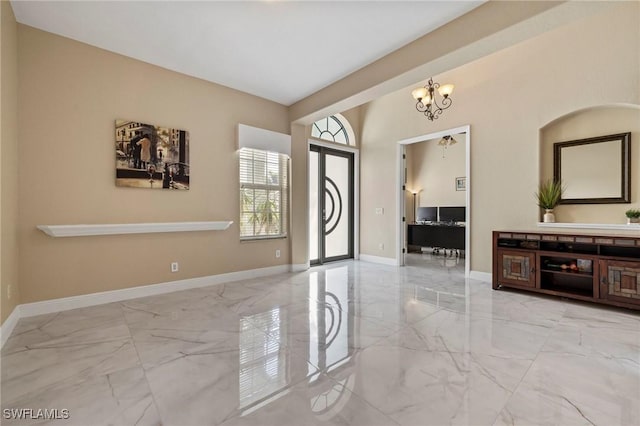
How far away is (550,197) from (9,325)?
6.14 meters

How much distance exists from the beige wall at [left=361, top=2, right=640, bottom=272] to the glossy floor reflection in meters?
1.46

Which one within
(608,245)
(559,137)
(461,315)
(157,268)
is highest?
(559,137)

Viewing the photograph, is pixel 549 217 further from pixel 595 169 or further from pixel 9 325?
pixel 9 325

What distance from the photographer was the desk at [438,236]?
6.29 meters

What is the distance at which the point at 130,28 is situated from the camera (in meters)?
2.90

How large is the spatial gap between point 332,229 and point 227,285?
2.68m

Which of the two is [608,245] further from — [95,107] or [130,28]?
[95,107]

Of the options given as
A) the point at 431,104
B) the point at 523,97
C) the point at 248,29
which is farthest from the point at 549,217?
the point at 248,29

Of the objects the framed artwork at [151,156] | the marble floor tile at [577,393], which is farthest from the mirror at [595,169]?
the framed artwork at [151,156]

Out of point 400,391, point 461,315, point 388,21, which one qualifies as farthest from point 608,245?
point 388,21

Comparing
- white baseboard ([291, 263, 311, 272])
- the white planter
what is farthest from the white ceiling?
white baseboard ([291, 263, 311, 272])

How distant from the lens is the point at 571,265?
3.43 m

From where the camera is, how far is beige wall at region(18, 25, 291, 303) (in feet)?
9.44

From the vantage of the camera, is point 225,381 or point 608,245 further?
point 608,245
